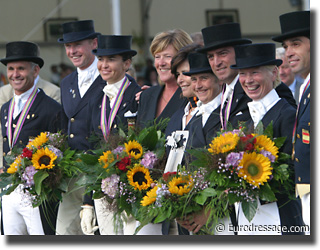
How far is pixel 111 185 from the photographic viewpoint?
5.02 meters

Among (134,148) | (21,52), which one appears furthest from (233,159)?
(21,52)

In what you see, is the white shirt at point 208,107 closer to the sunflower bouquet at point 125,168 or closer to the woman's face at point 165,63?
the sunflower bouquet at point 125,168

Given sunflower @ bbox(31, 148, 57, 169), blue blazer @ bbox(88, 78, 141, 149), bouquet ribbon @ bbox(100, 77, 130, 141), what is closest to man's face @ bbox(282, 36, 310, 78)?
blue blazer @ bbox(88, 78, 141, 149)

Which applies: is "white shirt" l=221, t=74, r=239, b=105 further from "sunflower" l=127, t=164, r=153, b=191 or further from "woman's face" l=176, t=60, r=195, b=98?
"sunflower" l=127, t=164, r=153, b=191

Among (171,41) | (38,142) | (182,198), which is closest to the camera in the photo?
(182,198)

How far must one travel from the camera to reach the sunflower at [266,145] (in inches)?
171

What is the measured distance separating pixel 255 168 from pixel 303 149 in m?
0.34

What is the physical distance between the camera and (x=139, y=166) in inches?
198

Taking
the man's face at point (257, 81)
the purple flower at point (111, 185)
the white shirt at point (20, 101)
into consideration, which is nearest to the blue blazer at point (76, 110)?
the white shirt at point (20, 101)

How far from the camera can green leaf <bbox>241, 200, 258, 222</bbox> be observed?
4355 millimetres

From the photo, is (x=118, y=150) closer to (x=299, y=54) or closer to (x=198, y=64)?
A: (x=198, y=64)

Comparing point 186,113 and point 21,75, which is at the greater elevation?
point 21,75

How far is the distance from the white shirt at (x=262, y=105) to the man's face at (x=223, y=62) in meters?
0.41

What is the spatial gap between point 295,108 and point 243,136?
0.56 meters
